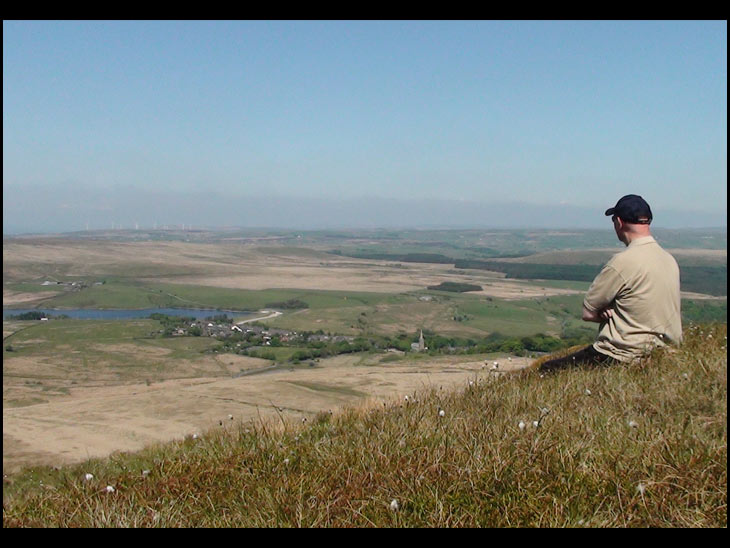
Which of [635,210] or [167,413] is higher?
[635,210]

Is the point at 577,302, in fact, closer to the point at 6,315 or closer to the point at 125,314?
the point at 125,314

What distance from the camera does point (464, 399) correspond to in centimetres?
561

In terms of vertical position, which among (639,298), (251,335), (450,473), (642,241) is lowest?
(251,335)

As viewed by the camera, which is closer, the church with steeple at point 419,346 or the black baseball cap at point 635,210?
the black baseball cap at point 635,210

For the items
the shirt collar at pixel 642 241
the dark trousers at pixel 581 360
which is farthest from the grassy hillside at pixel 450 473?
the shirt collar at pixel 642 241

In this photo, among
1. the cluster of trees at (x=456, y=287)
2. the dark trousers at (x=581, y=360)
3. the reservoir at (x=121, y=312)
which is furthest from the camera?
the cluster of trees at (x=456, y=287)

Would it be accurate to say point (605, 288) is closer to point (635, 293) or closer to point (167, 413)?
point (635, 293)

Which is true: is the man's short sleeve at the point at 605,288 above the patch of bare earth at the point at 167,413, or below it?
above

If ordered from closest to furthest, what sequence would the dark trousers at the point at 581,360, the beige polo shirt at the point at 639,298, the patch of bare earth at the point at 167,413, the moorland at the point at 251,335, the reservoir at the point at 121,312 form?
the beige polo shirt at the point at 639,298, the dark trousers at the point at 581,360, the patch of bare earth at the point at 167,413, the moorland at the point at 251,335, the reservoir at the point at 121,312

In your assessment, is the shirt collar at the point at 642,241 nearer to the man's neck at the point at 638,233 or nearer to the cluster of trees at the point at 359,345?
the man's neck at the point at 638,233

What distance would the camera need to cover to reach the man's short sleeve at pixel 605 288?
600 centimetres

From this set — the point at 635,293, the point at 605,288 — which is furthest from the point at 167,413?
the point at 635,293

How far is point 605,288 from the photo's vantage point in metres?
6.04

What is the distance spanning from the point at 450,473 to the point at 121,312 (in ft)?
220
